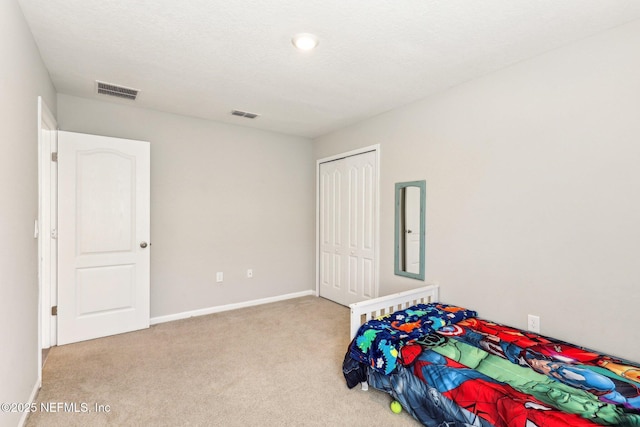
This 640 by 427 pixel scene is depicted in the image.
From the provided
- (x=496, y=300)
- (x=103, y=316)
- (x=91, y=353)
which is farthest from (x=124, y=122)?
(x=496, y=300)

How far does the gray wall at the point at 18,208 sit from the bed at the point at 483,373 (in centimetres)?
198

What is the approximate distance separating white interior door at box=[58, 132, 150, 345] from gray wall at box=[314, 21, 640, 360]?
3017 millimetres

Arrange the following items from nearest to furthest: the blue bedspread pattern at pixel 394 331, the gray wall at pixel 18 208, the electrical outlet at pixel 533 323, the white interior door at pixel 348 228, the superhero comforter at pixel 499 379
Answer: the superhero comforter at pixel 499 379, the gray wall at pixel 18 208, the blue bedspread pattern at pixel 394 331, the electrical outlet at pixel 533 323, the white interior door at pixel 348 228

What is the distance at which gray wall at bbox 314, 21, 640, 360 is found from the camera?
1949 millimetres

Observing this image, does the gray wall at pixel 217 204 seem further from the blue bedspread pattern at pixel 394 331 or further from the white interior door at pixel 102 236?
the blue bedspread pattern at pixel 394 331

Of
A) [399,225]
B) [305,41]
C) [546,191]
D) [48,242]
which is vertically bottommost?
[48,242]

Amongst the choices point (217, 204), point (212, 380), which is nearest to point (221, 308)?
point (217, 204)

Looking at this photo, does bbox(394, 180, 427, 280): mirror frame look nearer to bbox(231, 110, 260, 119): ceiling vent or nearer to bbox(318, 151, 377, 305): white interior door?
bbox(318, 151, 377, 305): white interior door

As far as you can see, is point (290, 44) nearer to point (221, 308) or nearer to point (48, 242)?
point (48, 242)

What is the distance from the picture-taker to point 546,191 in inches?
89.6

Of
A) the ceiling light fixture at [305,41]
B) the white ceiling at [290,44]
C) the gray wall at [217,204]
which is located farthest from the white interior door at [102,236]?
the ceiling light fixture at [305,41]

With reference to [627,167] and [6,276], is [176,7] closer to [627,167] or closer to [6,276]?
[6,276]

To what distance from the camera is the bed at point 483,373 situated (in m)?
1.45

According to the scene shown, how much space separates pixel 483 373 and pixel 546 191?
139 centimetres
